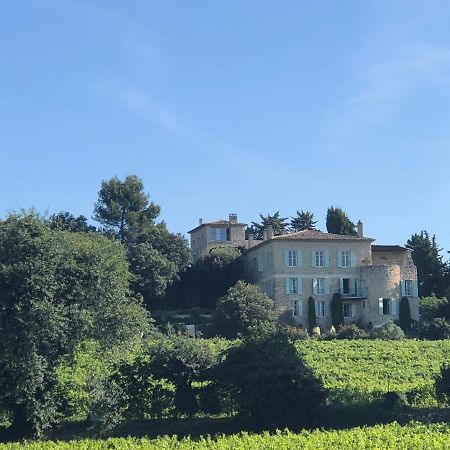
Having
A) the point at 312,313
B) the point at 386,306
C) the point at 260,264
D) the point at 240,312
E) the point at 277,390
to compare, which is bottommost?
the point at 277,390

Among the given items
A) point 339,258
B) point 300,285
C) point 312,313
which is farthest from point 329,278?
point 312,313

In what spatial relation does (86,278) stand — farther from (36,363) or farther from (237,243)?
(237,243)

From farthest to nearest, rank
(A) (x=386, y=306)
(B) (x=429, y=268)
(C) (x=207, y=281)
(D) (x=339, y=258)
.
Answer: (B) (x=429, y=268) → (C) (x=207, y=281) → (D) (x=339, y=258) → (A) (x=386, y=306)

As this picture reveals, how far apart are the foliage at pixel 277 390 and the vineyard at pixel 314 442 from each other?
3.12 metres

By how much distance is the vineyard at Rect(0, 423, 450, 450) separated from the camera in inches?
1149

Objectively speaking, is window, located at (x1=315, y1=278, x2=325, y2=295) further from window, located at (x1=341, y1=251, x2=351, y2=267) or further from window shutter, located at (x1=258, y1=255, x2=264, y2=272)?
window shutter, located at (x1=258, y1=255, x2=264, y2=272)

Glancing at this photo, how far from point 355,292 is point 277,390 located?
36272 mm

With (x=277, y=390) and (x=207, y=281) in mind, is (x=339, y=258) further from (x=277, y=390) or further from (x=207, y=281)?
(x=277, y=390)

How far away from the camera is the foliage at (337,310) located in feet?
231

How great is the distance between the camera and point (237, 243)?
87438 mm

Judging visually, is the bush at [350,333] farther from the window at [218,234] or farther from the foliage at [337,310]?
the window at [218,234]

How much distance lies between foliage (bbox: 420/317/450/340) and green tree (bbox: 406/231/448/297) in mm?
18809

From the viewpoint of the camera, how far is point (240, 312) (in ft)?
206

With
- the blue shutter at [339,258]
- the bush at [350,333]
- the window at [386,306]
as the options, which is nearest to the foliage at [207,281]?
the blue shutter at [339,258]
